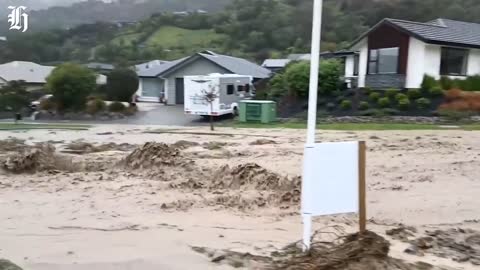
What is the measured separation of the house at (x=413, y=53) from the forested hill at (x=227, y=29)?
21.8 metres

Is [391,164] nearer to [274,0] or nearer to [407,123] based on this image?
[407,123]

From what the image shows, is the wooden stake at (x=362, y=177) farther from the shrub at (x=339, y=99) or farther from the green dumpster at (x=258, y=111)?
the shrub at (x=339, y=99)

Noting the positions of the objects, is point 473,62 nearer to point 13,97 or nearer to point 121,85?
point 121,85

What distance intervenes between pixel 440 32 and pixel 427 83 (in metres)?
3.53

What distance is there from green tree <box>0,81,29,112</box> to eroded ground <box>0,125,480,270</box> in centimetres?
2133

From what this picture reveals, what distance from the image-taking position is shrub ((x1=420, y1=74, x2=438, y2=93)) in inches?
1070

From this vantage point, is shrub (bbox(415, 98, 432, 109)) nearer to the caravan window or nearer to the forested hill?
the caravan window

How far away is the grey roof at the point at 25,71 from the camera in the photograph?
4997 centimetres

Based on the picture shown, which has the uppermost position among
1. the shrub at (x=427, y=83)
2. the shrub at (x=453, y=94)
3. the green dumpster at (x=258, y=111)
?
the shrub at (x=427, y=83)

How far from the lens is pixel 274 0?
79438 millimetres

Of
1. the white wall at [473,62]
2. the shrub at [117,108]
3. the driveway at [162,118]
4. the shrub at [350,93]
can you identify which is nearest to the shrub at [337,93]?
the shrub at [350,93]

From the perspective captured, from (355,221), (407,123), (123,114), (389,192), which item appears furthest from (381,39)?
(355,221)

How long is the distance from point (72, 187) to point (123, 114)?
76.2 ft

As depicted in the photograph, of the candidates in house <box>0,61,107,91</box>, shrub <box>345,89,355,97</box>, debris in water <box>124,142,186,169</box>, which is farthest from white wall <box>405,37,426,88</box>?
house <box>0,61,107,91</box>
